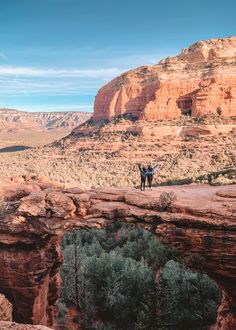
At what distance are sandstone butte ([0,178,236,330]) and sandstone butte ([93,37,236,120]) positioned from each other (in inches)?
2229

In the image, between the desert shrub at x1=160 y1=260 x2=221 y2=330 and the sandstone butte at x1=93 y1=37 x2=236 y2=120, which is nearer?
the desert shrub at x1=160 y1=260 x2=221 y2=330

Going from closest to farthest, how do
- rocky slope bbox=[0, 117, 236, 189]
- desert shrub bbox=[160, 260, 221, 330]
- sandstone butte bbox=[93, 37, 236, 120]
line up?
desert shrub bbox=[160, 260, 221, 330] → rocky slope bbox=[0, 117, 236, 189] → sandstone butte bbox=[93, 37, 236, 120]

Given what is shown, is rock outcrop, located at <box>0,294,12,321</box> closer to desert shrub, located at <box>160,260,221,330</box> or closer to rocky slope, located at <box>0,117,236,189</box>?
desert shrub, located at <box>160,260,221,330</box>

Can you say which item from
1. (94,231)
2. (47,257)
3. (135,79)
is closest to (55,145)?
(135,79)

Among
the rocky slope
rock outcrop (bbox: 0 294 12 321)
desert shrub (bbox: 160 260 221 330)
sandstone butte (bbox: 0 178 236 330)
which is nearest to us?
rock outcrop (bbox: 0 294 12 321)

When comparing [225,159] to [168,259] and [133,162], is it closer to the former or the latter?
[133,162]

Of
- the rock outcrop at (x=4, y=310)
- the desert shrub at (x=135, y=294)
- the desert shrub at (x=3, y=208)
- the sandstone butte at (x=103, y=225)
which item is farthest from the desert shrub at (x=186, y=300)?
the desert shrub at (x=3, y=208)

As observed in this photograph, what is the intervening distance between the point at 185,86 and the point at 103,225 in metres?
62.3

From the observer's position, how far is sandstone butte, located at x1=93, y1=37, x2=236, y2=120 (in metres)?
67.8

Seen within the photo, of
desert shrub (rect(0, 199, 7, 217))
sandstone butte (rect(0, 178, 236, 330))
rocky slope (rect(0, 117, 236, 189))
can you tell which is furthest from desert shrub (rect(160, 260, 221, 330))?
rocky slope (rect(0, 117, 236, 189))

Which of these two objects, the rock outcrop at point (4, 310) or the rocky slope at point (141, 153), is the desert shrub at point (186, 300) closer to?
the rock outcrop at point (4, 310)

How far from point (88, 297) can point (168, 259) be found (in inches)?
261

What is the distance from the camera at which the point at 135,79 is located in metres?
82.1

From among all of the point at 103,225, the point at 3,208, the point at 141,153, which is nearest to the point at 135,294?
the point at 103,225
